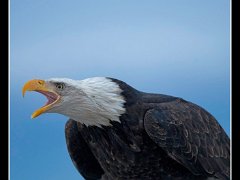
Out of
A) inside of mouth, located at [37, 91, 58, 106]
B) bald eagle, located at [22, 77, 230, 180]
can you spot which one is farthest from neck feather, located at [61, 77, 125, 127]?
inside of mouth, located at [37, 91, 58, 106]

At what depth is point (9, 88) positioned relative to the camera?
3344mm

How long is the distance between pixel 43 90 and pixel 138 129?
559mm

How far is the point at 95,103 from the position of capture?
10.3 feet

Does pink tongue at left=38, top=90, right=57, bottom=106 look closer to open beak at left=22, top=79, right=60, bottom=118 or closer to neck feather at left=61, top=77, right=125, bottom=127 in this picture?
open beak at left=22, top=79, right=60, bottom=118

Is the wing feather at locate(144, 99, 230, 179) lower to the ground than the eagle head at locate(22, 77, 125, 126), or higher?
lower

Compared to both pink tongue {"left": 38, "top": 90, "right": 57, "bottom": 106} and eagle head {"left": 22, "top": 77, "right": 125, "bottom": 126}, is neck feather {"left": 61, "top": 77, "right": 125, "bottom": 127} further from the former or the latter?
pink tongue {"left": 38, "top": 90, "right": 57, "bottom": 106}

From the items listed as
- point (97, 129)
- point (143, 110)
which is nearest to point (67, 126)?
point (97, 129)

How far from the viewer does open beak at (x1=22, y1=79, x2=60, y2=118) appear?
304cm

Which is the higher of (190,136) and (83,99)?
(83,99)

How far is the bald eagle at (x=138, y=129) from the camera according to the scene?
311 centimetres

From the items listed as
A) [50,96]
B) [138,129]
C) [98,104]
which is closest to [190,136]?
[138,129]

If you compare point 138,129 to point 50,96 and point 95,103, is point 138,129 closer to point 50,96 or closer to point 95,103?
point 95,103

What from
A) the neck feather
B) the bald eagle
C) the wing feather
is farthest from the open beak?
the wing feather
